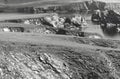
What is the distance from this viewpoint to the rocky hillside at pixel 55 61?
45.4ft

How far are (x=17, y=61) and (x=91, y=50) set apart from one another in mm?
4099

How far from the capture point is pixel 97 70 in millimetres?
14633

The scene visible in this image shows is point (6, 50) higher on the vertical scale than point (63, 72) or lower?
higher

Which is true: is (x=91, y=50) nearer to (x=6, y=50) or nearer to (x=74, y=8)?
(x=6, y=50)

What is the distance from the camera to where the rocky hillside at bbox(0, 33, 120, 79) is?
545 inches

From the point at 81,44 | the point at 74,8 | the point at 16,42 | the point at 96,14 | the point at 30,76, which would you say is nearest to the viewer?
the point at 30,76

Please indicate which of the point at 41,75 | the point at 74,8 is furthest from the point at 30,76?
the point at 74,8

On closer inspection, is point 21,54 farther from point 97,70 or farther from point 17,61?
point 97,70

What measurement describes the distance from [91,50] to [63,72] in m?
2.23

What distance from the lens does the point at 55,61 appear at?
14.4 metres

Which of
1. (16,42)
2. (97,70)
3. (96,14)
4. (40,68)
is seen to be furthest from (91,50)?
(96,14)

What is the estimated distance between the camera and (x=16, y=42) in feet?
51.1

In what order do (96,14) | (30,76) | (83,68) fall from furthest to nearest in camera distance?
(96,14)
(83,68)
(30,76)

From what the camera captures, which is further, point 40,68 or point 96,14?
point 96,14
